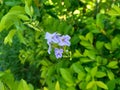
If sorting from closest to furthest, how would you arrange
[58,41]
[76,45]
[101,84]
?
[101,84]
[58,41]
[76,45]

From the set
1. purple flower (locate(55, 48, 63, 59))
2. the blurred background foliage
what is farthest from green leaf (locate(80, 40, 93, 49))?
purple flower (locate(55, 48, 63, 59))

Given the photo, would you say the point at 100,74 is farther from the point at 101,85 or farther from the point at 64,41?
the point at 64,41

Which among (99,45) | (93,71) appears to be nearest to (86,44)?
(99,45)

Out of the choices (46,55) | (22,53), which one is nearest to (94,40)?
(46,55)

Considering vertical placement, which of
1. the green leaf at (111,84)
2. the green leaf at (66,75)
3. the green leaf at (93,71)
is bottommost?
the green leaf at (111,84)

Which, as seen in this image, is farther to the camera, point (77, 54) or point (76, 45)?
point (76, 45)

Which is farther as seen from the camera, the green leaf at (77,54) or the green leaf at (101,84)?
the green leaf at (77,54)

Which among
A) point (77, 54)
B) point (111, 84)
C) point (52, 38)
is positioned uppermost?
point (52, 38)

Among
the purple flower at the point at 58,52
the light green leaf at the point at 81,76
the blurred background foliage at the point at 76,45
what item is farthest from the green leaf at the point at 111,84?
the purple flower at the point at 58,52

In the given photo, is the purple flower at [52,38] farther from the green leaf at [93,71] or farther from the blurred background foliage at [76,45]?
the green leaf at [93,71]

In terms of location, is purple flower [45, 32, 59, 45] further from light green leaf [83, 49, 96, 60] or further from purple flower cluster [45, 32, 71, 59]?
light green leaf [83, 49, 96, 60]

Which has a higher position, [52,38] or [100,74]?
[52,38]
